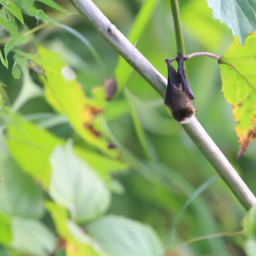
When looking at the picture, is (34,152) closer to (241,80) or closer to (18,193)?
(18,193)

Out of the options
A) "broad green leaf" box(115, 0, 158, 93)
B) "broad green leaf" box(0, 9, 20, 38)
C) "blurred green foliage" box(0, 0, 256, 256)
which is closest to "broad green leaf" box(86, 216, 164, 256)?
"blurred green foliage" box(0, 0, 256, 256)

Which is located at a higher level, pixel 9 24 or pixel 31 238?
pixel 9 24

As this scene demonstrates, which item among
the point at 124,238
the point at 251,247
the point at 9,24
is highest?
the point at 9,24

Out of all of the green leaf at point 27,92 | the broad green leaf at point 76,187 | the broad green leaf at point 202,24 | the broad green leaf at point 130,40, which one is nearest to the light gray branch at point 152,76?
the broad green leaf at point 130,40

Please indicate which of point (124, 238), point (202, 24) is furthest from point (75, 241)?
point (202, 24)

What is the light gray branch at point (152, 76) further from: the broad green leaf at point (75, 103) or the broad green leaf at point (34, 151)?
the broad green leaf at point (34, 151)
